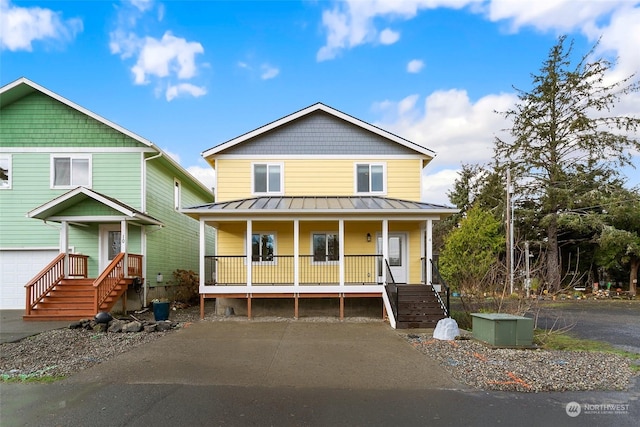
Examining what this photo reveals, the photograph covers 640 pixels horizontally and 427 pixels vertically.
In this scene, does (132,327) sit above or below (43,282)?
below

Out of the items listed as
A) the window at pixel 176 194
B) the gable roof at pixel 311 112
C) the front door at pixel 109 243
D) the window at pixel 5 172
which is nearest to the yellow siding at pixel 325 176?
the gable roof at pixel 311 112

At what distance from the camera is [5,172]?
50.2 ft

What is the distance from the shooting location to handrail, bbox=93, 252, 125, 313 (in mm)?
12172

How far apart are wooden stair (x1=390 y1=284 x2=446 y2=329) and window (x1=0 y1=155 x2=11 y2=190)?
14.8 metres

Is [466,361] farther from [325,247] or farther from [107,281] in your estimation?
[107,281]

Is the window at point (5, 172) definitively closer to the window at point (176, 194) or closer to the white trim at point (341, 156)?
the window at point (176, 194)

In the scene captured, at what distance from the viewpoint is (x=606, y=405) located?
5293 mm

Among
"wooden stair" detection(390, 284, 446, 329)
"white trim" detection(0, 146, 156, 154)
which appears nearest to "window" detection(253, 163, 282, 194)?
"white trim" detection(0, 146, 156, 154)

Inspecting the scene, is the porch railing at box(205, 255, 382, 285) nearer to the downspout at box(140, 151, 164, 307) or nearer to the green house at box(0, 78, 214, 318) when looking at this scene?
the downspout at box(140, 151, 164, 307)

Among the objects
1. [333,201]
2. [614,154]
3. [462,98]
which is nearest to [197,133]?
[333,201]

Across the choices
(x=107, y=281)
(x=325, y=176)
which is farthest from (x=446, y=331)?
(x=107, y=281)

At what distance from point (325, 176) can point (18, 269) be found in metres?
12.1

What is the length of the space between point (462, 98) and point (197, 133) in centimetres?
1355

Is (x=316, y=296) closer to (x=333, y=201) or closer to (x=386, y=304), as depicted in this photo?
(x=386, y=304)
